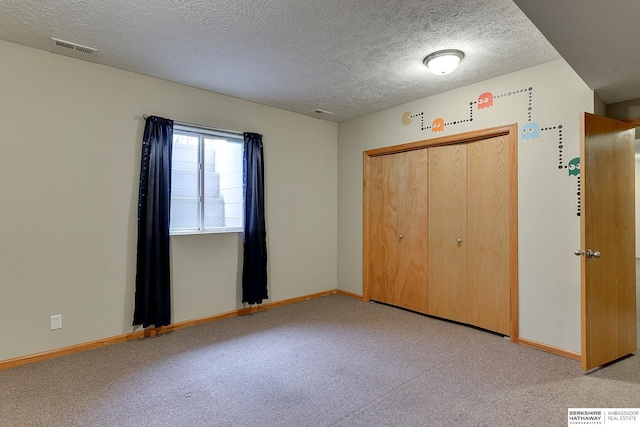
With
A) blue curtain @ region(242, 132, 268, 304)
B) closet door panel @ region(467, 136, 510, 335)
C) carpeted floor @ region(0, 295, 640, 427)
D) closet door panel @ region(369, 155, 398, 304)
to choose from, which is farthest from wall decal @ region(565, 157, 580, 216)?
blue curtain @ region(242, 132, 268, 304)

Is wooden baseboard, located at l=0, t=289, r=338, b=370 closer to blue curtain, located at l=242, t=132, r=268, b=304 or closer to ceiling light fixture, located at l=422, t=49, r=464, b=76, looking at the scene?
blue curtain, located at l=242, t=132, r=268, b=304

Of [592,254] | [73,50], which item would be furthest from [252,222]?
[592,254]

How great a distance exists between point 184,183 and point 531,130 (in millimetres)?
3503

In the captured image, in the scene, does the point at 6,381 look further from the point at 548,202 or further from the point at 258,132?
the point at 548,202

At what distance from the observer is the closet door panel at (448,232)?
357 cm

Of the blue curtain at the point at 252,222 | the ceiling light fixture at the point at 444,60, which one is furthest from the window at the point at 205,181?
the ceiling light fixture at the point at 444,60

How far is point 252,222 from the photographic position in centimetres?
386

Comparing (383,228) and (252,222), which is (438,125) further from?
(252,222)

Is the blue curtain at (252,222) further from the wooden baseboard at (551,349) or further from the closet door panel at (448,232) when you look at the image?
the wooden baseboard at (551,349)

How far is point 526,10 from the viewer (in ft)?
5.61

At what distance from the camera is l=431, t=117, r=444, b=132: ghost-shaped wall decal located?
369 cm

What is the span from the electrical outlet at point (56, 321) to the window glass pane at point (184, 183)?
1191 mm

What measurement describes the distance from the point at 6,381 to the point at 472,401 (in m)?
3.29

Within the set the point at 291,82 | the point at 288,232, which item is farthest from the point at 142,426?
the point at 291,82
